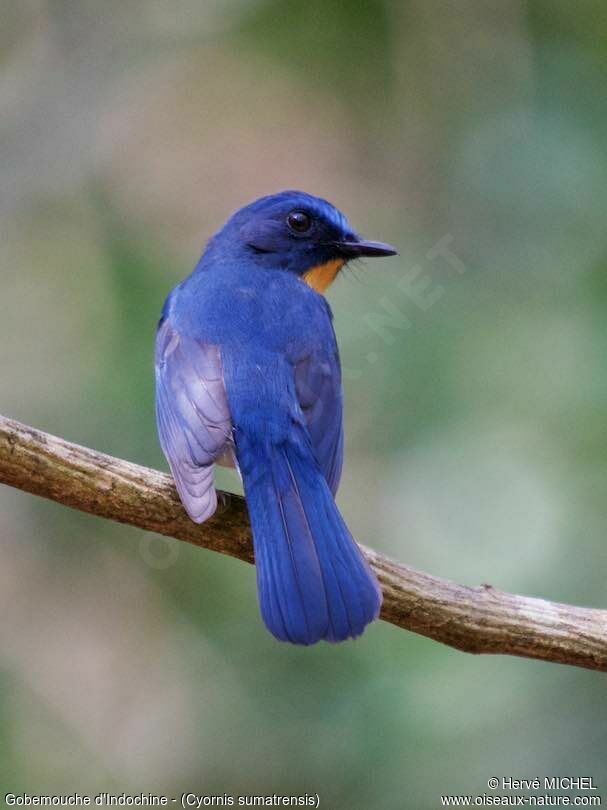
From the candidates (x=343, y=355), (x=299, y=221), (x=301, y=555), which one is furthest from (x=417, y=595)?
(x=299, y=221)

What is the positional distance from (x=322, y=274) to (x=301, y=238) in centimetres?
17

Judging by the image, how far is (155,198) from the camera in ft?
19.7

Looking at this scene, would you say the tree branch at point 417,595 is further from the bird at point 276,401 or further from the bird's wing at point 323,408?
the bird's wing at point 323,408

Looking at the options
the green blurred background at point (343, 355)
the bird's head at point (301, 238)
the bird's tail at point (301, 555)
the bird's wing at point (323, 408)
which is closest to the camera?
the bird's tail at point (301, 555)

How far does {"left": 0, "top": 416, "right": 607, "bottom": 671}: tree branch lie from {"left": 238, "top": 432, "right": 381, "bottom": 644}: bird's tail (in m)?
0.17

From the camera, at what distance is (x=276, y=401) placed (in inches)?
157

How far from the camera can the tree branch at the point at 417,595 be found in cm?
355

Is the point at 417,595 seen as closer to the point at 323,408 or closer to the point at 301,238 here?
the point at 323,408

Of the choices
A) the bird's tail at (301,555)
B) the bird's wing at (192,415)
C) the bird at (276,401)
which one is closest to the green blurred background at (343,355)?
the bird at (276,401)

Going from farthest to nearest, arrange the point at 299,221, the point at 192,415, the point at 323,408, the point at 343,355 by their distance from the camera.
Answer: the point at 343,355 < the point at 299,221 < the point at 323,408 < the point at 192,415

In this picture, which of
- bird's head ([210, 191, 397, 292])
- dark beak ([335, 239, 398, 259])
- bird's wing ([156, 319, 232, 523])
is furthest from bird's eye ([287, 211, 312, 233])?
bird's wing ([156, 319, 232, 523])

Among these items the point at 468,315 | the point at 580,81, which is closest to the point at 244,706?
the point at 468,315

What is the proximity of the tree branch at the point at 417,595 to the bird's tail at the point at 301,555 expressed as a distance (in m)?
0.17

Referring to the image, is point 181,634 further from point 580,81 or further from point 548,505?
point 580,81
